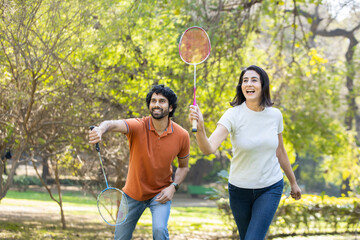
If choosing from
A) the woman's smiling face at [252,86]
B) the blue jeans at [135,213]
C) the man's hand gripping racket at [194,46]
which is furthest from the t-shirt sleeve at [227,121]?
the man's hand gripping racket at [194,46]

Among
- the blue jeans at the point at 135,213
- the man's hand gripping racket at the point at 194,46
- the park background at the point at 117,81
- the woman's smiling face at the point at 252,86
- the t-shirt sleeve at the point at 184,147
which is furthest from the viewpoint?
the park background at the point at 117,81

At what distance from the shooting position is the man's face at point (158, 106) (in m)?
4.13

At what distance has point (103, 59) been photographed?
774 cm

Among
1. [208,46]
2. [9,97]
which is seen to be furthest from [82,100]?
[208,46]

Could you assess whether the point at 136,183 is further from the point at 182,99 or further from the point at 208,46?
the point at 182,99

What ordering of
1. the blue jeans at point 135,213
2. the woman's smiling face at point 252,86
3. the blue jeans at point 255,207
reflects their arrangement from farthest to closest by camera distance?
the blue jeans at point 135,213
the woman's smiling face at point 252,86
the blue jeans at point 255,207

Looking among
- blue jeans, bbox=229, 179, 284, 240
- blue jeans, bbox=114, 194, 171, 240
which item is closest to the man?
blue jeans, bbox=114, 194, 171, 240

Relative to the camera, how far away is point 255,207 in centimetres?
363

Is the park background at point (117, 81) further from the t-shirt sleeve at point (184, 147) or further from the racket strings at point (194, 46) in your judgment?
the t-shirt sleeve at point (184, 147)

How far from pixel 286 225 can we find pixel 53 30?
6.35 metres

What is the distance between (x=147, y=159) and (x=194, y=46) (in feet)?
4.73

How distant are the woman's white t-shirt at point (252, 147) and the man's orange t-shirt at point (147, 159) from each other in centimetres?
69

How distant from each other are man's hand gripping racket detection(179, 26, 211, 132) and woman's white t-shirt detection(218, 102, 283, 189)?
1.16 metres

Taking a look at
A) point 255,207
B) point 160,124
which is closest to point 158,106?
point 160,124
